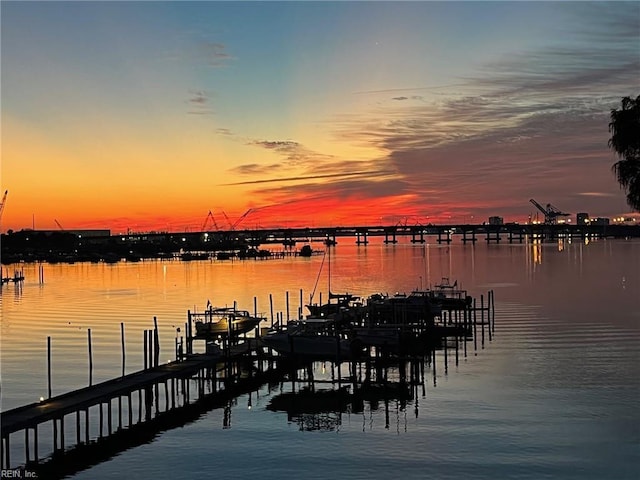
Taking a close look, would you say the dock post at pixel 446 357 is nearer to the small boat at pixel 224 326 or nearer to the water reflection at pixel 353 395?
the water reflection at pixel 353 395

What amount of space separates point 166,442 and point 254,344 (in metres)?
12.1

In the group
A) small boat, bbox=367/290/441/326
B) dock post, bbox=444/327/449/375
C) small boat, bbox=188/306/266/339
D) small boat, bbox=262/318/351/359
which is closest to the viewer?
small boat, bbox=262/318/351/359

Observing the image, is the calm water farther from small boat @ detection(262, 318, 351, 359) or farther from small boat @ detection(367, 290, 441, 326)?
small boat @ detection(367, 290, 441, 326)

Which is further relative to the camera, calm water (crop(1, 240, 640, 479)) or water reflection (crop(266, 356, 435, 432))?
water reflection (crop(266, 356, 435, 432))

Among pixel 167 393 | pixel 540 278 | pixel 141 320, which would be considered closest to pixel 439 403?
pixel 167 393

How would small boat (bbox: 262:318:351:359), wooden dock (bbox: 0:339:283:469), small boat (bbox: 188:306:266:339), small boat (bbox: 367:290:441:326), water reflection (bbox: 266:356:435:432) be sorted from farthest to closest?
small boat (bbox: 367:290:441:326), small boat (bbox: 188:306:266:339), small boat (bbox: 262:318:351:359), water reflection (bbox: 266:356:435:432), wooden dock (bbox: 0:339:283:469)

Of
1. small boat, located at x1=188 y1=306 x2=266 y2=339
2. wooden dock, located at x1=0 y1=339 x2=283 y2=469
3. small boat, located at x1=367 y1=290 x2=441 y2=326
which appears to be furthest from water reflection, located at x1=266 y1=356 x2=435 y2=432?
small boat, located at x1=367 y1=290 x2=441 y2=326

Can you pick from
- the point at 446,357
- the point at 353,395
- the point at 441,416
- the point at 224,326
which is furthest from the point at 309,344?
the point at 441,416

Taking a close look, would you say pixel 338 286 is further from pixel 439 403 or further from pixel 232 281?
pixel 439 403

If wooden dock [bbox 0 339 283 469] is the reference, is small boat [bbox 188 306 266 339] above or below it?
above

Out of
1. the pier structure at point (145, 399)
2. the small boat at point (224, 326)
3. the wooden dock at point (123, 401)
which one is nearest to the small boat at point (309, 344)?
the pier structure at point (145, 399)

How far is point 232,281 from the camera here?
109m

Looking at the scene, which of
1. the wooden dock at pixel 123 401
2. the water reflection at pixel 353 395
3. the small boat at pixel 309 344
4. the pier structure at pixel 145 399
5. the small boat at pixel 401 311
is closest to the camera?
the wooden dock at pixel 123 401

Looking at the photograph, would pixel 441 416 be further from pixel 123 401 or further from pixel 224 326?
pixel 224 326
